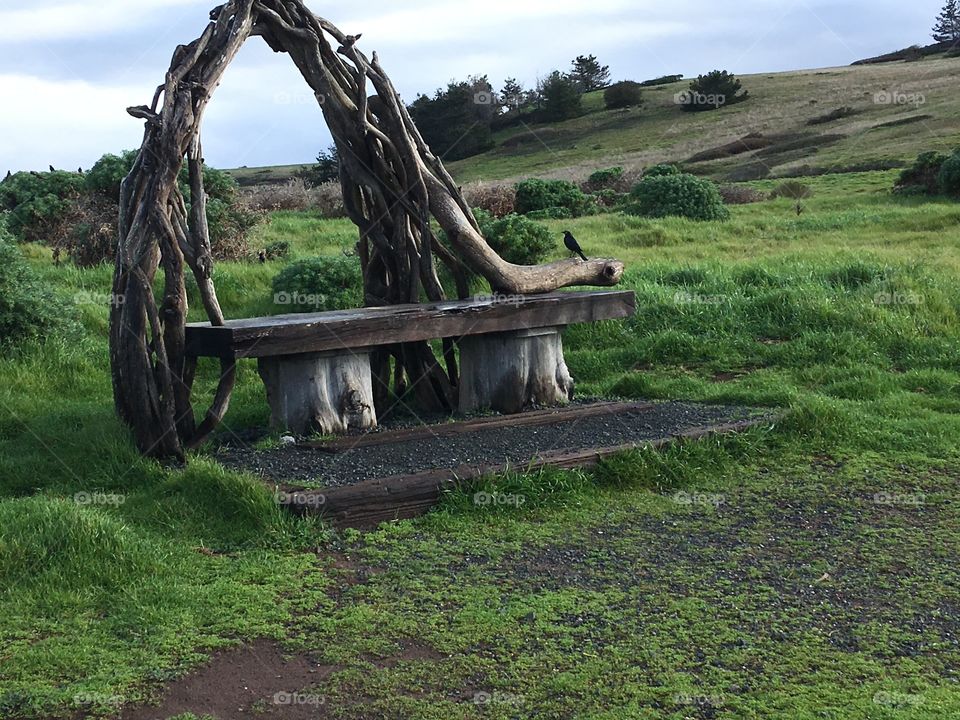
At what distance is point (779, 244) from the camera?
19.2 meters

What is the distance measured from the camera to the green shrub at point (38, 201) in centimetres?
1859

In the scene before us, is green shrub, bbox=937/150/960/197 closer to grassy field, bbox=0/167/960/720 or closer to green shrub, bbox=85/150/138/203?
grassy field, bbox=0/167/960/720

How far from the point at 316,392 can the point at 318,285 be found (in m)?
4.95

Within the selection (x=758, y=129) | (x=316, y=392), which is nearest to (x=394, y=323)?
(x=316, y=392)

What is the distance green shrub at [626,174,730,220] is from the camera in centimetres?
2250

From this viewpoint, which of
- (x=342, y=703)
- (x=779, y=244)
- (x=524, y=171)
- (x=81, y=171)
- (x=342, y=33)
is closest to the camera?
(x=342, y=703)

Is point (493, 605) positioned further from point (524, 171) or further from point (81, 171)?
point (524, 171)

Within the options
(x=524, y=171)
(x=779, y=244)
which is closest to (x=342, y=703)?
(x=779, y=244)

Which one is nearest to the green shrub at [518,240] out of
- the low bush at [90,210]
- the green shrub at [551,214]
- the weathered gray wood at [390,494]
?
the low bush at [90,210]

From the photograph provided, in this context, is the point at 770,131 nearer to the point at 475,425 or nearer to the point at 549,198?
the point at 549,198

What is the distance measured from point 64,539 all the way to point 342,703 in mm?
2112

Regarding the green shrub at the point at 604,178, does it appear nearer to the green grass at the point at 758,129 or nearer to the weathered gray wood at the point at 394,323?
the green grass at the point at 758,129

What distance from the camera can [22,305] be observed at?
10.6 metres

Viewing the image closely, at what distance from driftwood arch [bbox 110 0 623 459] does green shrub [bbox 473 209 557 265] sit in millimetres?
4807
